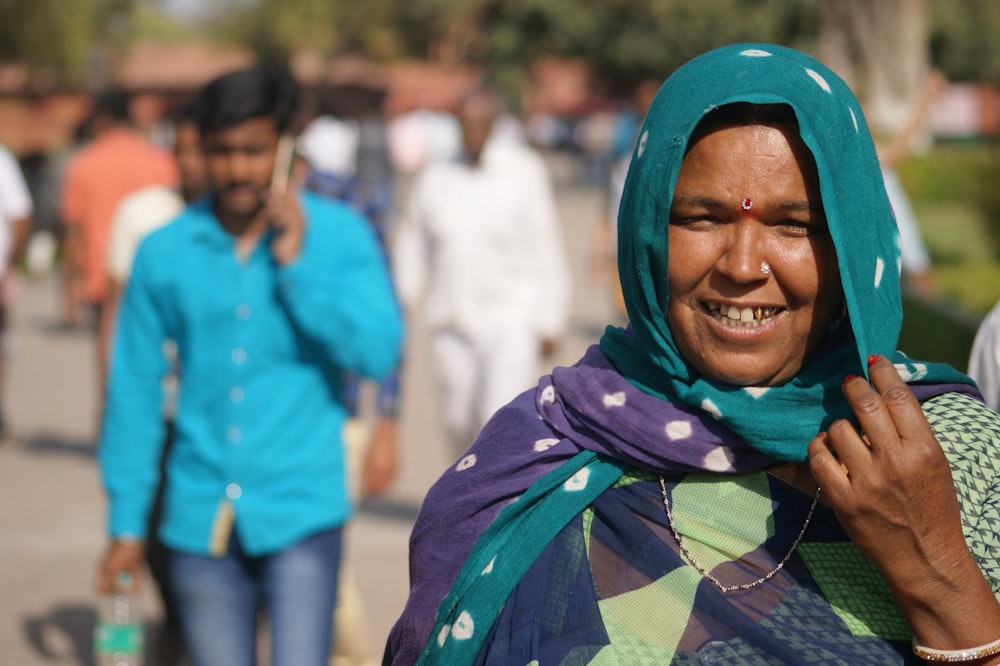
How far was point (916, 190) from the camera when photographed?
1030 inches

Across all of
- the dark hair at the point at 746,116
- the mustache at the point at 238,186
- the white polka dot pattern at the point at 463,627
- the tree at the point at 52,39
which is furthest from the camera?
the tree at the point at 52,39

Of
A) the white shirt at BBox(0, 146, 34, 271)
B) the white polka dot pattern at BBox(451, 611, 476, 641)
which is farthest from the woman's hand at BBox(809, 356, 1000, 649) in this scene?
the white shirt at BBox(0, 146, 34, 271)

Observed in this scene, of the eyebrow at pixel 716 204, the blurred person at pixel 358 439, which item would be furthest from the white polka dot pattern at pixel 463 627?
the blurred person at pixel 358 439

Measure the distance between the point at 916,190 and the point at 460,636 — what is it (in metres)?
25.1

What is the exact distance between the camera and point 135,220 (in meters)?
6.99

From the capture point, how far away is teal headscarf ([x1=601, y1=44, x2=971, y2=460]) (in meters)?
2.21

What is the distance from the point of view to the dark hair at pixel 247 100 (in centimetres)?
429

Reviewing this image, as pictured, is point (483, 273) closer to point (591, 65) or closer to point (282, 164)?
point (282, 164)

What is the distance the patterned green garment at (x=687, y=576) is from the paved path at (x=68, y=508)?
4.03 m

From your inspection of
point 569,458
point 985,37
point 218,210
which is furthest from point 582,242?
point 985,37

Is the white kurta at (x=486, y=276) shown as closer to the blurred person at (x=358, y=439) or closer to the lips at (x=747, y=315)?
the blurred person at (x=358, y=439)

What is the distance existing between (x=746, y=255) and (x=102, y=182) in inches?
320

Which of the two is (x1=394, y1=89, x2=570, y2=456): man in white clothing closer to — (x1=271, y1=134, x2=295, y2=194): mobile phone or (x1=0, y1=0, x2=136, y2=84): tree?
(x1=271, y1=134, x2=295, y2=194): mobile phone

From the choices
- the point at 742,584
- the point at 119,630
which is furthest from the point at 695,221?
the point at 119,630
